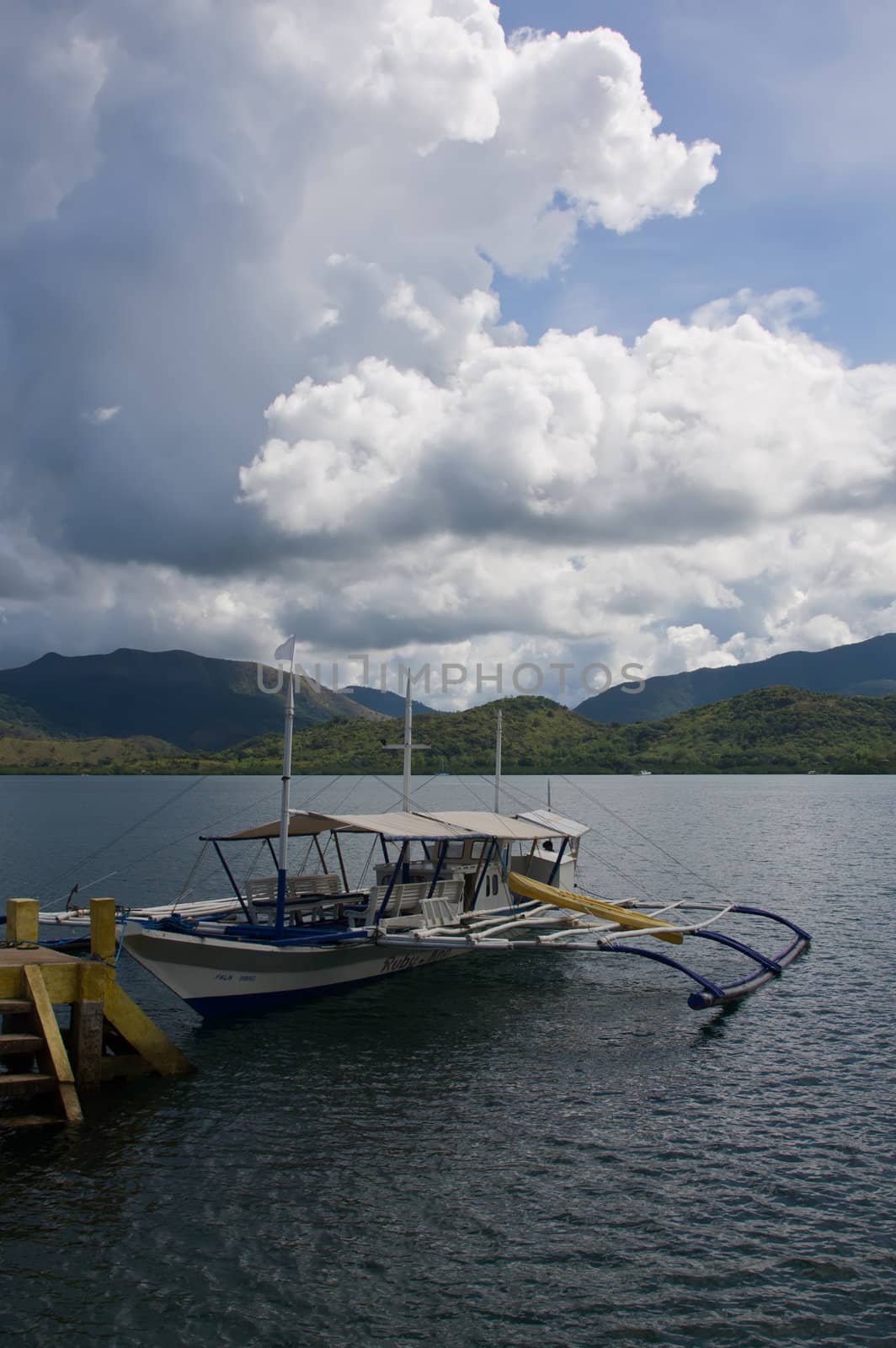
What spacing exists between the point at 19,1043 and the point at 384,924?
14.6 meters

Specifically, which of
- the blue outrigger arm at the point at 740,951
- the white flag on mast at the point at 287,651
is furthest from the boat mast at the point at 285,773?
the blue outrigger arm at the point at 740,951

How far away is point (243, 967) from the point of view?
3066 centimetres

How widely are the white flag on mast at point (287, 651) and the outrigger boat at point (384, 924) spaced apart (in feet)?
3.90

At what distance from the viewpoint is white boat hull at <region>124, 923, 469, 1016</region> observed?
2862cm

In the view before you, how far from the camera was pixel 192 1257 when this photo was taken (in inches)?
626

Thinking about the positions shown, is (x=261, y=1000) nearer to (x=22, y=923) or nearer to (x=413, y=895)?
(x=413, y=895)

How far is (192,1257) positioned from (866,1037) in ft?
72.1

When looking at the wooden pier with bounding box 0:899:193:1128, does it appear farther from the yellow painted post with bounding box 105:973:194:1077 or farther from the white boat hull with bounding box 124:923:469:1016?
the white boat hull with bounding box 124:923:469:1016

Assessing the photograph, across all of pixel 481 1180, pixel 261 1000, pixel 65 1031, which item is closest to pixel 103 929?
pixel 65 1031

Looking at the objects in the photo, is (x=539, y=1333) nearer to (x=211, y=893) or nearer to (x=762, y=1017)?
(x=762, y=1017)

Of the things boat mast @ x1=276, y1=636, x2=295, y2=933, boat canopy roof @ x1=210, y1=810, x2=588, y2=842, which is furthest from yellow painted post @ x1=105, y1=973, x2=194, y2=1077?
boat canopy roof @ x1=210, y1=810, x2=588, y2=842

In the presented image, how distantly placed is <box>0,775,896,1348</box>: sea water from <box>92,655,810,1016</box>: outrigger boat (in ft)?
4.25

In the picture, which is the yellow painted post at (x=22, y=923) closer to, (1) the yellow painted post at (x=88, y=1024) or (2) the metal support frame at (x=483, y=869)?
(1) the yellow painted post at (x=88, y=1024)

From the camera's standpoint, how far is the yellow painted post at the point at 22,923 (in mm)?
25297
